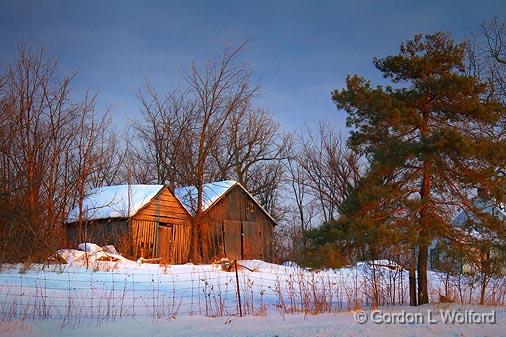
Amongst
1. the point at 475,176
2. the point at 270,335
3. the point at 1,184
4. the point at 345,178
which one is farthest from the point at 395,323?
the point at 345,178

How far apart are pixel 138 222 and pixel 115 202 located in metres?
1.69

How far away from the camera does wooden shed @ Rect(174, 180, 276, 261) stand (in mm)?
32375

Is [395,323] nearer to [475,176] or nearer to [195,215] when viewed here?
[475,176]

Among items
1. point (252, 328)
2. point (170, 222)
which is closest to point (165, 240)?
point (170, 222)

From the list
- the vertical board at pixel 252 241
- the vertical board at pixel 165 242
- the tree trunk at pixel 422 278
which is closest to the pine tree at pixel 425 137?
the tree trunk at pixel 422 278

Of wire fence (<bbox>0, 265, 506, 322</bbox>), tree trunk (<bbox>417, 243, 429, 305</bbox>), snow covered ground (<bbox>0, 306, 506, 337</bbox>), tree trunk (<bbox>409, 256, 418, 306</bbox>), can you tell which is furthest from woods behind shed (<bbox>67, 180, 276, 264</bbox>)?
tree trunk (<bbox>417, 243, 429, 305</bbox>)

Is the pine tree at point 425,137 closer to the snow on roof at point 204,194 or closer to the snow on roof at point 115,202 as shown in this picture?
the snow on roof at point 115,202

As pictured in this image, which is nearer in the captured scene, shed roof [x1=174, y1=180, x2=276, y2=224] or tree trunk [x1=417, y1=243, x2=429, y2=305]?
tree trunk [x1=417, y1=243, x2=429, y2=305]

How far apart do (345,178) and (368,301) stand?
84.3 ft

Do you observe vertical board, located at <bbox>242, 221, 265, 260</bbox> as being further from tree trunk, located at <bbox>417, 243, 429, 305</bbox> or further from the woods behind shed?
tree trunk, located at <bbox>417, 243, 429, 305</bbox>

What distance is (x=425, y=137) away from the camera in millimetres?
11383

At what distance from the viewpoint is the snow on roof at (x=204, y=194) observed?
32.7 metres

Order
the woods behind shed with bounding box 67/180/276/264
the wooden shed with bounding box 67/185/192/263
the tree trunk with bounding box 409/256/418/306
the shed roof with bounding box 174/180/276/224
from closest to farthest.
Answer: the tree trunk with bounding box 409/256/418/306 < the wooden shed with bounding box 67/185/192/263 < the woods behind shed with bounding box 67/180/276/264 < the shed roof with bounding box 174/180/276/224

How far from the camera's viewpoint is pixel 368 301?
12.3 metres
